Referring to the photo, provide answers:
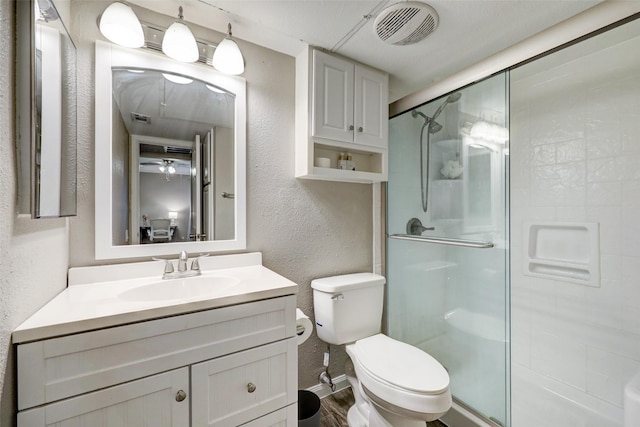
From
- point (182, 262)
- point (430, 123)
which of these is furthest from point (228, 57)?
point (430, 123)

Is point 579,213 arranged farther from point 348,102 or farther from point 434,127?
point 348,102

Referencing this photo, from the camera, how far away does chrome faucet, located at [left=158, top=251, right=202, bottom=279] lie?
122 centimetres

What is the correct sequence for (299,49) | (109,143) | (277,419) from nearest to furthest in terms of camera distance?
(277,419)
(109,143)
(299,49)

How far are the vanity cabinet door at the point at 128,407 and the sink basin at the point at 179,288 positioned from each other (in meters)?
0.31

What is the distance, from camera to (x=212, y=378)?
37.5 inches

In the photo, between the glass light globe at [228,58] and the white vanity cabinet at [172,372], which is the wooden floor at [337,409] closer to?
the white vanity cabinet at [172,372]

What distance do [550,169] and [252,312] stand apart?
196 cm

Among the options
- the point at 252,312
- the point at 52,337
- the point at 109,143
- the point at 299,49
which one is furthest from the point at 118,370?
the point at 299,49

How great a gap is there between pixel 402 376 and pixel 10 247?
1403 mm

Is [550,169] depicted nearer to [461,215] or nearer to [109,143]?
[461,215]

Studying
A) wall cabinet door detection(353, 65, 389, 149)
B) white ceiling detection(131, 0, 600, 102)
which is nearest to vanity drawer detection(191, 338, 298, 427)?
wall cabinet door detection(353, 65, 389, 149)

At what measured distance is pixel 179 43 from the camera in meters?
1.25

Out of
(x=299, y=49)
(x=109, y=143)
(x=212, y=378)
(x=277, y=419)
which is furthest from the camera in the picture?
(x=299, y=49)

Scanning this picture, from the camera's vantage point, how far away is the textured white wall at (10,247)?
65 centimetres
